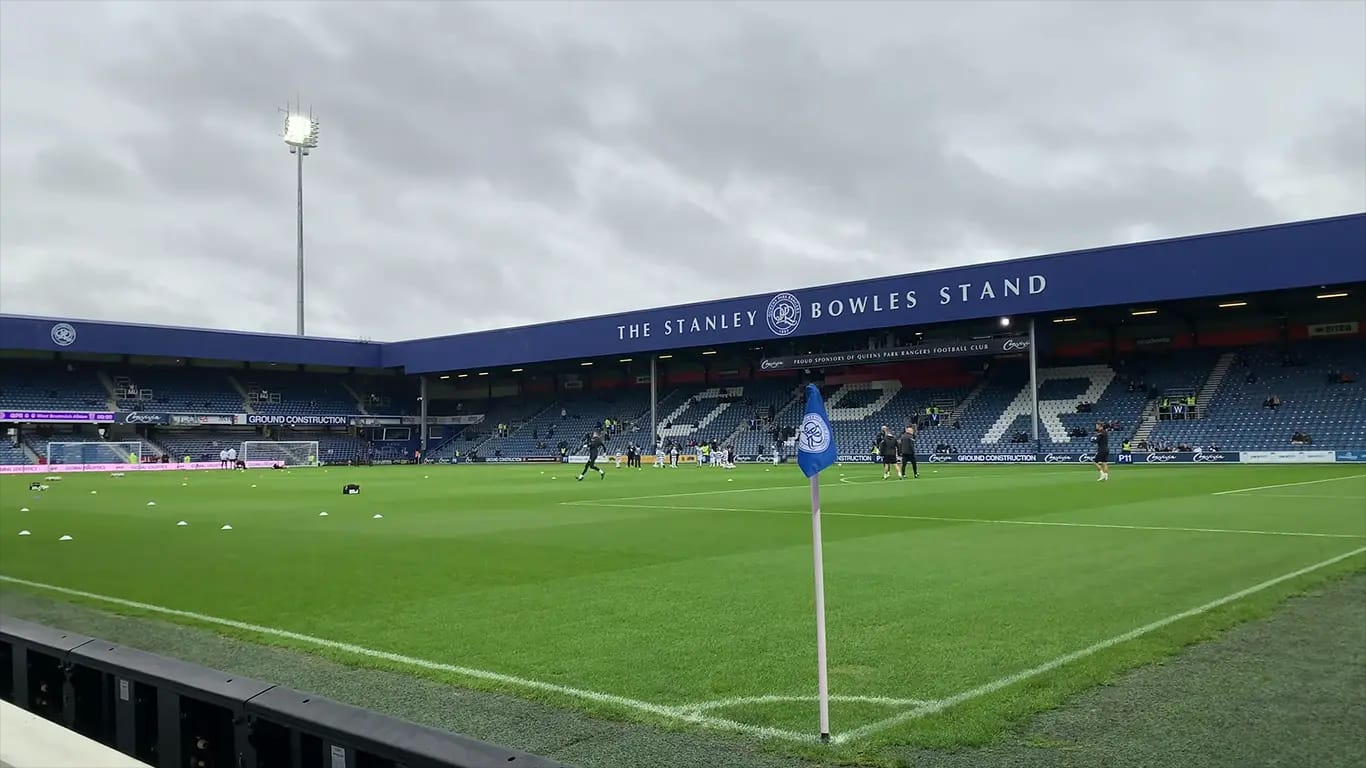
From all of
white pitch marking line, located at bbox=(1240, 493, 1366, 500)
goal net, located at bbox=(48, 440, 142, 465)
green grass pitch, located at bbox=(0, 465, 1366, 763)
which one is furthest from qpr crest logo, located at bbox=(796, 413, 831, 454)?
goal net, located at bbox=(48, 440, 142, 465)

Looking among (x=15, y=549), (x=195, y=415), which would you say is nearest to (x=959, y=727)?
(x=15, y=549)

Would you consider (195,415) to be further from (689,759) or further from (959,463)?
(689,759)

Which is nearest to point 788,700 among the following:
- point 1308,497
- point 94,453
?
point 1308,497

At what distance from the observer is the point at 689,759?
14.0 feet

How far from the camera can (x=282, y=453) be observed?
6219 cm

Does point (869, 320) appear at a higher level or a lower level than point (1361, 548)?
higher

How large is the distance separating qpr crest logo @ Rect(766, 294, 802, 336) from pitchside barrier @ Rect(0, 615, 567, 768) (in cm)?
4869

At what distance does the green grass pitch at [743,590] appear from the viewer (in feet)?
17.6

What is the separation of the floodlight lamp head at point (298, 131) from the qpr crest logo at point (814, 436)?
80.3 metres

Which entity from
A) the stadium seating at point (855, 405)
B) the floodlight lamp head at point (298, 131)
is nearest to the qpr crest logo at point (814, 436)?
the stadium seating at point (855, 405)

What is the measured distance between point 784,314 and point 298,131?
47.7m

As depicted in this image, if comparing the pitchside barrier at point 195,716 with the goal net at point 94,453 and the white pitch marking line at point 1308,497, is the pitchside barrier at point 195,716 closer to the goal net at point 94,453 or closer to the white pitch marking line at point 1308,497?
the white pitch marking line at point 1308,497

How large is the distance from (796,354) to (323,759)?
188ft

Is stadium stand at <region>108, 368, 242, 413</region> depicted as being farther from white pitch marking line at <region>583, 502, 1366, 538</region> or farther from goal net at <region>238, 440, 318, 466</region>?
white pitch marking line at <region>583, 502, 1366, 538</region>
